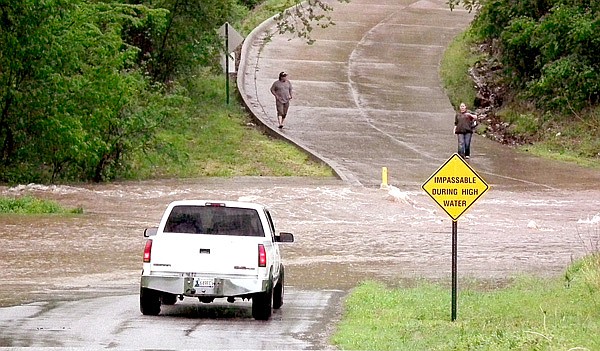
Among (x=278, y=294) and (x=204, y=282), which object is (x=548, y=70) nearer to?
(x=278, y=294)

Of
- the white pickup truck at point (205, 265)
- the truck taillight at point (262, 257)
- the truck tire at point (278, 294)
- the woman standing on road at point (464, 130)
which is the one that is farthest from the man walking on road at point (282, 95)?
the truck taillight at point (262, 257)

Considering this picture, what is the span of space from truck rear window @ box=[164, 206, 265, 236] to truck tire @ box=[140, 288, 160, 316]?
835 mm

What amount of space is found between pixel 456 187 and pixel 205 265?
3224 mm

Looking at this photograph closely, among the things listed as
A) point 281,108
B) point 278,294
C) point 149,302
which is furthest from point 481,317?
point 281,108

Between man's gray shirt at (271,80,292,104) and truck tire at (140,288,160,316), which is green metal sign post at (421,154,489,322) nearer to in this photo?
truck tire at (140,288,160,316)

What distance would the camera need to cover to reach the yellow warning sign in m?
14.9

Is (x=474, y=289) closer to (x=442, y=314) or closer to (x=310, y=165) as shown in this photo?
(x=442, y=314)

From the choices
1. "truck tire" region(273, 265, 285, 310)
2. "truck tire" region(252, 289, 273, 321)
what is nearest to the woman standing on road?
"truck tire" region(273, 265, 285, 310)

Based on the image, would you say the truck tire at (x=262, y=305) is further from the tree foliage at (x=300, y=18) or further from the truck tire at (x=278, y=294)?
the tree foliage at (x=300, y=18)

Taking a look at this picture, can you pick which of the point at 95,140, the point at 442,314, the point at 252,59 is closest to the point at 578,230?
the point at 442,314

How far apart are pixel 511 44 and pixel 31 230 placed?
874 inches

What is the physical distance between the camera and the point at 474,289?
1834 cm

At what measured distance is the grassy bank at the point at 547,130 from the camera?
37.3m

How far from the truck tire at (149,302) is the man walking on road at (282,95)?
2430cm
